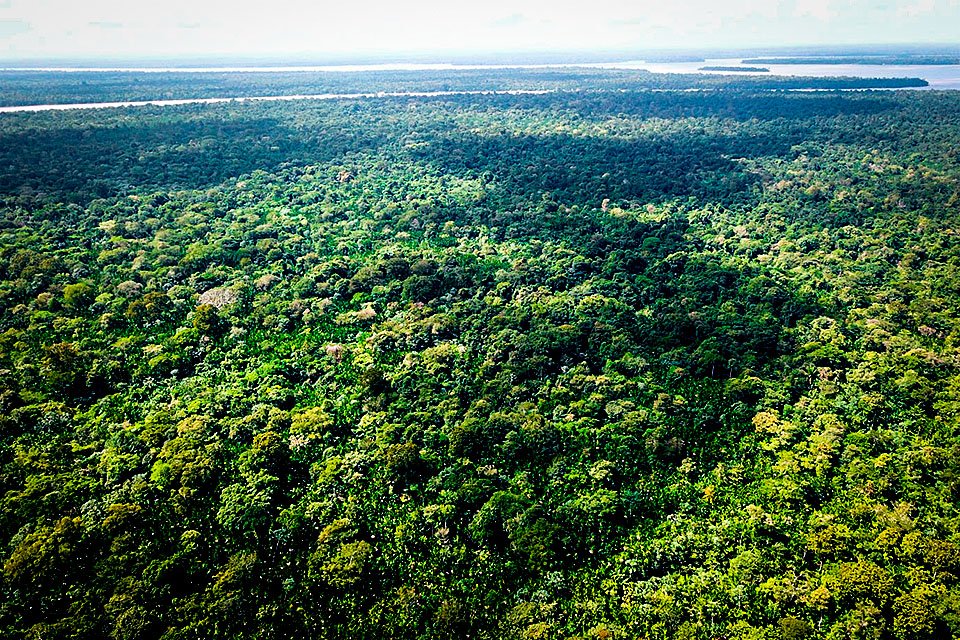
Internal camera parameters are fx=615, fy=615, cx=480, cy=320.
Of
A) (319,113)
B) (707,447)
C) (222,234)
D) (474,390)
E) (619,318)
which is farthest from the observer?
(319,113)

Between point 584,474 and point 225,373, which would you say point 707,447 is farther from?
point 225,373

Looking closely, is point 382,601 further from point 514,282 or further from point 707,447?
point 514,282

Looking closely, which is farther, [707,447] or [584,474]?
[707,447]

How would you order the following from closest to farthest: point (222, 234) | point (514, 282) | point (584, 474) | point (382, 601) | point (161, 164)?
point (382, 601) → point (584, 474) → point (514, 282) → point (222, 234) → point (161, 164)

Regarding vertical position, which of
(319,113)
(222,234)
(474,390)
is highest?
(319,113)

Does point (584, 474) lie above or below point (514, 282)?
below

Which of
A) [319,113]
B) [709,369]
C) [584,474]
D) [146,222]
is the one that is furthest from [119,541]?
[319,113]
